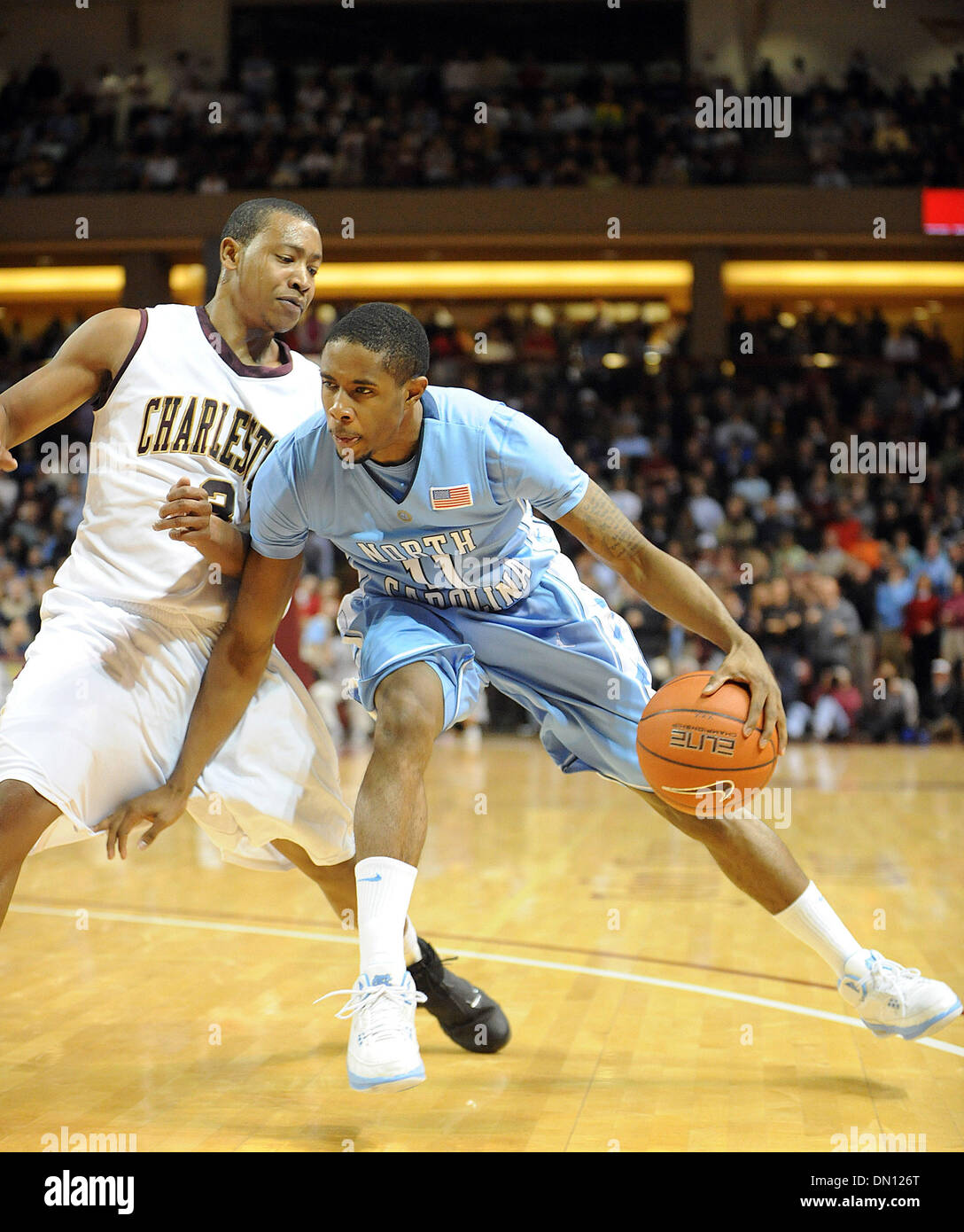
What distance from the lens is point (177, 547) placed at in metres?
3.31

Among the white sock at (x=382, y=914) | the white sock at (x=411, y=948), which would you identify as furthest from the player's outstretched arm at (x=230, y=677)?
the white sock at (x=411, y=948)

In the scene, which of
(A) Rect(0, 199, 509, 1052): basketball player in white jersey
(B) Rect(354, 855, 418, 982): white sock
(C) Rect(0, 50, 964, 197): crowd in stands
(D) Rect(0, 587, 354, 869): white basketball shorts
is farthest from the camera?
(C) Rect(0, 50, 964, 197): crowd in stands

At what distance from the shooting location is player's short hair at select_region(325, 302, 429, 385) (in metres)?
2.90

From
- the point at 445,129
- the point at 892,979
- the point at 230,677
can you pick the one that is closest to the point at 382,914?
the point at 230,677

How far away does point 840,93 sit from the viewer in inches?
722

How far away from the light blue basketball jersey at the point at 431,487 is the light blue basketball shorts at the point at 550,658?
0.59ft

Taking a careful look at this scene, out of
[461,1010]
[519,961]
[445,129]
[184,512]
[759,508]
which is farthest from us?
[445,129]

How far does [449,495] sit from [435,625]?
1.31 feet

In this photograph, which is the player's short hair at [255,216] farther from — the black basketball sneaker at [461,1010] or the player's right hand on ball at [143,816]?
the black basketball sneaker at [461,1010]

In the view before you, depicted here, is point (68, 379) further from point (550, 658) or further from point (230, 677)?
point (550, 658)

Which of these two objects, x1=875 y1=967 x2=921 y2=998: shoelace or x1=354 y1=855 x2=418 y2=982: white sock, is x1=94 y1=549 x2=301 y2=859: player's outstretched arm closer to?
x1=354 y1=855 x2=418 y2=982: white sock

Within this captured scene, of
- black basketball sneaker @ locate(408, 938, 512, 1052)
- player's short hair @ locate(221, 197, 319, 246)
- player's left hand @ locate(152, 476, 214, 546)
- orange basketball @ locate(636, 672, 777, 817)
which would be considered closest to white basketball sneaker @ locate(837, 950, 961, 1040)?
orange basketball @ locate(636, 672, 777, 817)

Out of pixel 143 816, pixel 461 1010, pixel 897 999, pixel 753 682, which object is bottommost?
pixel 461 1010

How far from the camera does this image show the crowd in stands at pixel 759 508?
41.2 feet
